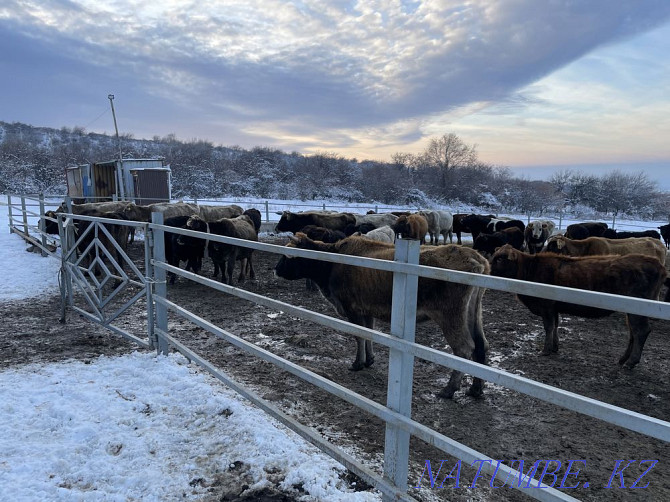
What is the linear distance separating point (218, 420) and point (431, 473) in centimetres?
187

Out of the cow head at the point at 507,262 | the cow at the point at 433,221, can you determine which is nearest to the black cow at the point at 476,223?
the cow at the point at 433,221

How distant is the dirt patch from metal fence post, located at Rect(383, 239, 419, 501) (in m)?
0.67

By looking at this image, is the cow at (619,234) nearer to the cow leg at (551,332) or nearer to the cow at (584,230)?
the cow at (584,230)

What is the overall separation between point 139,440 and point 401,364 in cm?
Answer: 237

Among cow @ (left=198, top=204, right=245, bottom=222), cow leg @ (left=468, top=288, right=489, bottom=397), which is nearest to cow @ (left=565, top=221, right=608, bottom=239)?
cow leg @ (left=468, top=288, right=489, bottom=397)

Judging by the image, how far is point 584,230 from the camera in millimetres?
14828

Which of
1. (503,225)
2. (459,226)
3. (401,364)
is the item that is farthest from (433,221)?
(401,364)

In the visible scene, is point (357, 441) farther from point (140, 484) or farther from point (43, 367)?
point (43, 367)

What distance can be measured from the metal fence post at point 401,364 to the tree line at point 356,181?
46.6 m

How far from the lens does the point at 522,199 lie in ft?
180

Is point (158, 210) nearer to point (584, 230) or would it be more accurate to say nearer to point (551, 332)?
point (551, 332)

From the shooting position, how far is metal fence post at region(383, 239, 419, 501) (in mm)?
2162

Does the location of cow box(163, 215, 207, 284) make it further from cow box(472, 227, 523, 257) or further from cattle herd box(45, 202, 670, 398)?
cow box(472, 227, 523, 257)

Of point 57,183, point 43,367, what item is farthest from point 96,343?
point 57,183
